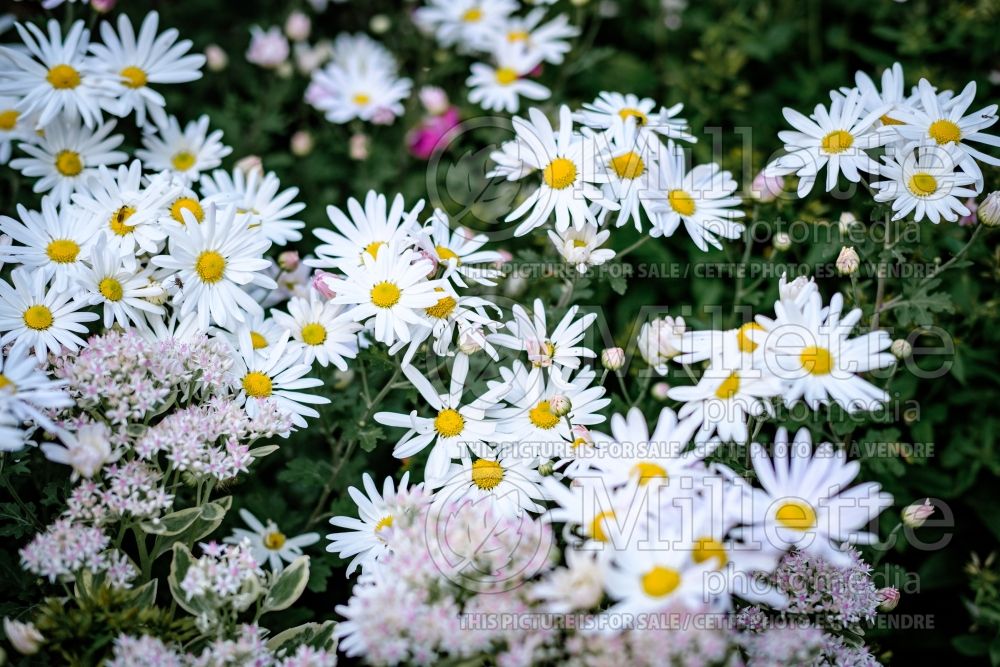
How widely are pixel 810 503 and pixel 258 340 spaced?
1377 millimetres

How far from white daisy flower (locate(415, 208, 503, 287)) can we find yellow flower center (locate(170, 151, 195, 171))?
0.86 metres

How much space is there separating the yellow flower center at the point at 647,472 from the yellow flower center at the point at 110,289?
4.36 feet

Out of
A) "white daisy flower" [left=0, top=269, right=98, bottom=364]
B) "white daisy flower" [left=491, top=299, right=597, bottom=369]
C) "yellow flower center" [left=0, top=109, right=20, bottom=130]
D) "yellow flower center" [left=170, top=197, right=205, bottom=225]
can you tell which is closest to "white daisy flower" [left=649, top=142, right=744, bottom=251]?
"white daisy flower" [left=491, top=299, right=597, bottom=369]

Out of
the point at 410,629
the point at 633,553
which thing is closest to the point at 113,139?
the point at 410,629

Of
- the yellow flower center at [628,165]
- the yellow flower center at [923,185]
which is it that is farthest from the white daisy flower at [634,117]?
the yellow flower center at [923,185]

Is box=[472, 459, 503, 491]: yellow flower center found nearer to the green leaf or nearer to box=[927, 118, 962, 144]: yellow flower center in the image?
the green leaf

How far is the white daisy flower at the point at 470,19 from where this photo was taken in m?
3.17

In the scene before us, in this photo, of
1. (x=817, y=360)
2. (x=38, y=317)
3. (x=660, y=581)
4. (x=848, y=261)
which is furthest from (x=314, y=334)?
(x=848, y=261)

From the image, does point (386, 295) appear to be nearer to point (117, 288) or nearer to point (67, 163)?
point (117, 288)

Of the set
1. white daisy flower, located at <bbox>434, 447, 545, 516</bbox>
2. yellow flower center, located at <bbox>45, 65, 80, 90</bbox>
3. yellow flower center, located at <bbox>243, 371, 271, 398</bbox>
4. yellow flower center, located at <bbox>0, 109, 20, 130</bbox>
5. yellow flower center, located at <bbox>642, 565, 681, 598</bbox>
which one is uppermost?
yellow flower center, located at <bbox>45, 65, 80, 90</bbox>

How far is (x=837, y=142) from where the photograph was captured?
210cm

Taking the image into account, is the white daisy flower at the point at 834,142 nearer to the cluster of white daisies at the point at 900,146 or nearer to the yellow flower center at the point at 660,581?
the cluster of white daisies at the point at 900,146

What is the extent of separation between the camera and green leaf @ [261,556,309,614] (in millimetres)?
1821

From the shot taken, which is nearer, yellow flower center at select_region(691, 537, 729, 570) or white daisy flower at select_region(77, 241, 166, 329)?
yellow flower center at select_region(691, 537, 729, 570)
